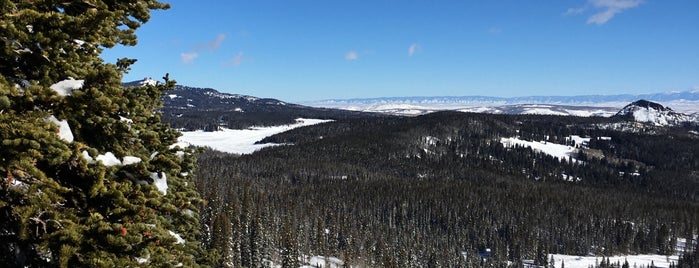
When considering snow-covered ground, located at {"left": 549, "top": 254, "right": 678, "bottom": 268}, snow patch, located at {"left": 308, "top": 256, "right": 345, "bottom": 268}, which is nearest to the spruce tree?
snow patch, located at {"left": 308, "top": 256, "right": 345, "bottom": 268}

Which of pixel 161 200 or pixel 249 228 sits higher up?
pixel 161 200

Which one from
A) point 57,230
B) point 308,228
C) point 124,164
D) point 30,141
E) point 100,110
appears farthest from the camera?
point 308,228

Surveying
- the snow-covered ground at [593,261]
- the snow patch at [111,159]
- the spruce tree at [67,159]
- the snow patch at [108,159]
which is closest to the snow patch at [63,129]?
the spruce tree at [67,159]

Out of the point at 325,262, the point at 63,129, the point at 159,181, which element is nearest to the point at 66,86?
the point at 63,129

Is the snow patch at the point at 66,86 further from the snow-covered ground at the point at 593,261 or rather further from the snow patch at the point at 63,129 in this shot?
the snow-covered ground at the point at 593,261

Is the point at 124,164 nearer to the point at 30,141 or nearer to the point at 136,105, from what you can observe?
the point at 136,105

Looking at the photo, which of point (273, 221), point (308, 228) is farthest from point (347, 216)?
Result: point (273, 221)
